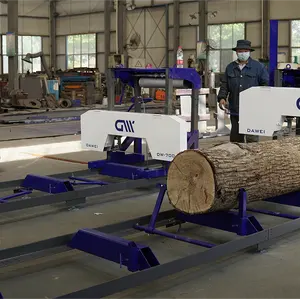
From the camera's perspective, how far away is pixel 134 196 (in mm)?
7469

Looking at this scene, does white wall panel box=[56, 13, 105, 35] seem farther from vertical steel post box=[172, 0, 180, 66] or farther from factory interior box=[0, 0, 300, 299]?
factory interior box=[0, 0, 300, 299]

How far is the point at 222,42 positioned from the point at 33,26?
471 inches

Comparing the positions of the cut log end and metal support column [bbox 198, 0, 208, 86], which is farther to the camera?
metal support column [bbox 198, 0, 208, 86]

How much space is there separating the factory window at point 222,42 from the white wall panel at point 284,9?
7.25 ft

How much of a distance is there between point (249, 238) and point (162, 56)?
26706mm

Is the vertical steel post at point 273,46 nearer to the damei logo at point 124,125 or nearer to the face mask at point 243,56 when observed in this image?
the face mask at point 243,56

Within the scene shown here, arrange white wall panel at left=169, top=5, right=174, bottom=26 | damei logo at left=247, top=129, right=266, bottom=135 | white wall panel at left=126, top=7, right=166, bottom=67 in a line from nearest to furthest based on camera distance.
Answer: damei logo at left=247, top=129, right=266, bottom=135
white wall panel at left=169, top=5, right=174, bottom=26
white wall panel at left=126, top=7, right=166, bottom=67

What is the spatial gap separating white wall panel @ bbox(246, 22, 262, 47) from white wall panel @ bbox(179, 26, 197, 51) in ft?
10.4

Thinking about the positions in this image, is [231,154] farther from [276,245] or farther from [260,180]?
[276,245]

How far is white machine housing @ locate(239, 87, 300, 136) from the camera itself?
273 inches

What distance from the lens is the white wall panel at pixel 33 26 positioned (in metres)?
33.7

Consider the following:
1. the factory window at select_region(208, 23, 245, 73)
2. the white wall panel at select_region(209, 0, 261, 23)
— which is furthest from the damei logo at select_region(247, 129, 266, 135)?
the factory window at select_region(208, 23, 245, 73)

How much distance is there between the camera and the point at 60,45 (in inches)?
1390

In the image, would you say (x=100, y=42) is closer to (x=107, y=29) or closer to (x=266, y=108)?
(x=107, y=29)
